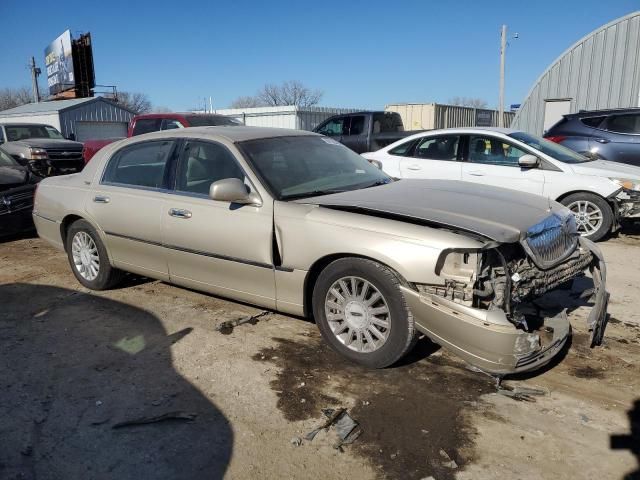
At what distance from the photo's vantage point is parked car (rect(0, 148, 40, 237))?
739 cm

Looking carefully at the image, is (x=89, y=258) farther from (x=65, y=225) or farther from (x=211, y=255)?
(x=211, y=255)

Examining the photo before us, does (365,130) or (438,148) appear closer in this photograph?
(438,148)

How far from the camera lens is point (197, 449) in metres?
2.70

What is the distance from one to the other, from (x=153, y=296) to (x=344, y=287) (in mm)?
2449

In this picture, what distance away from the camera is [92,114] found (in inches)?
1144

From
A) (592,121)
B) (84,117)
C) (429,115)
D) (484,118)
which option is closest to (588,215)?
(592,121)

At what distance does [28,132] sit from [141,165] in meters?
12.4

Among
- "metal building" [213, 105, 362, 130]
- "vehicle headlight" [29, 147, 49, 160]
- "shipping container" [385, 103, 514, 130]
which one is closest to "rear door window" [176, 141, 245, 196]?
"vehicle headlight" [29, 147, 49, 160]

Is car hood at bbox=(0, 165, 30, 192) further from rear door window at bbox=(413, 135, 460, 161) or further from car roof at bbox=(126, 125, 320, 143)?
rear door window at bbox=(413, 135, 460, 161)

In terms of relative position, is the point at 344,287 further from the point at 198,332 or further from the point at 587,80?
the point at 587,80

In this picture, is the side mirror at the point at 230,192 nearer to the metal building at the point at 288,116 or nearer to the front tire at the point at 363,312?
the front tire at the point at 363,312

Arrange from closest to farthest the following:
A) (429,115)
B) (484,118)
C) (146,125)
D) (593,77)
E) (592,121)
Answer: (592,121)
(146,125)
(593,77)
(429,115)
(484,118)

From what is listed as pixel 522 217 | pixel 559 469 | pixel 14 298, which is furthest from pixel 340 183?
pixel 14 298

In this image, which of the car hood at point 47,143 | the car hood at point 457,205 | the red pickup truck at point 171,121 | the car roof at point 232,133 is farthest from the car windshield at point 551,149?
the car hood at point 47,143
